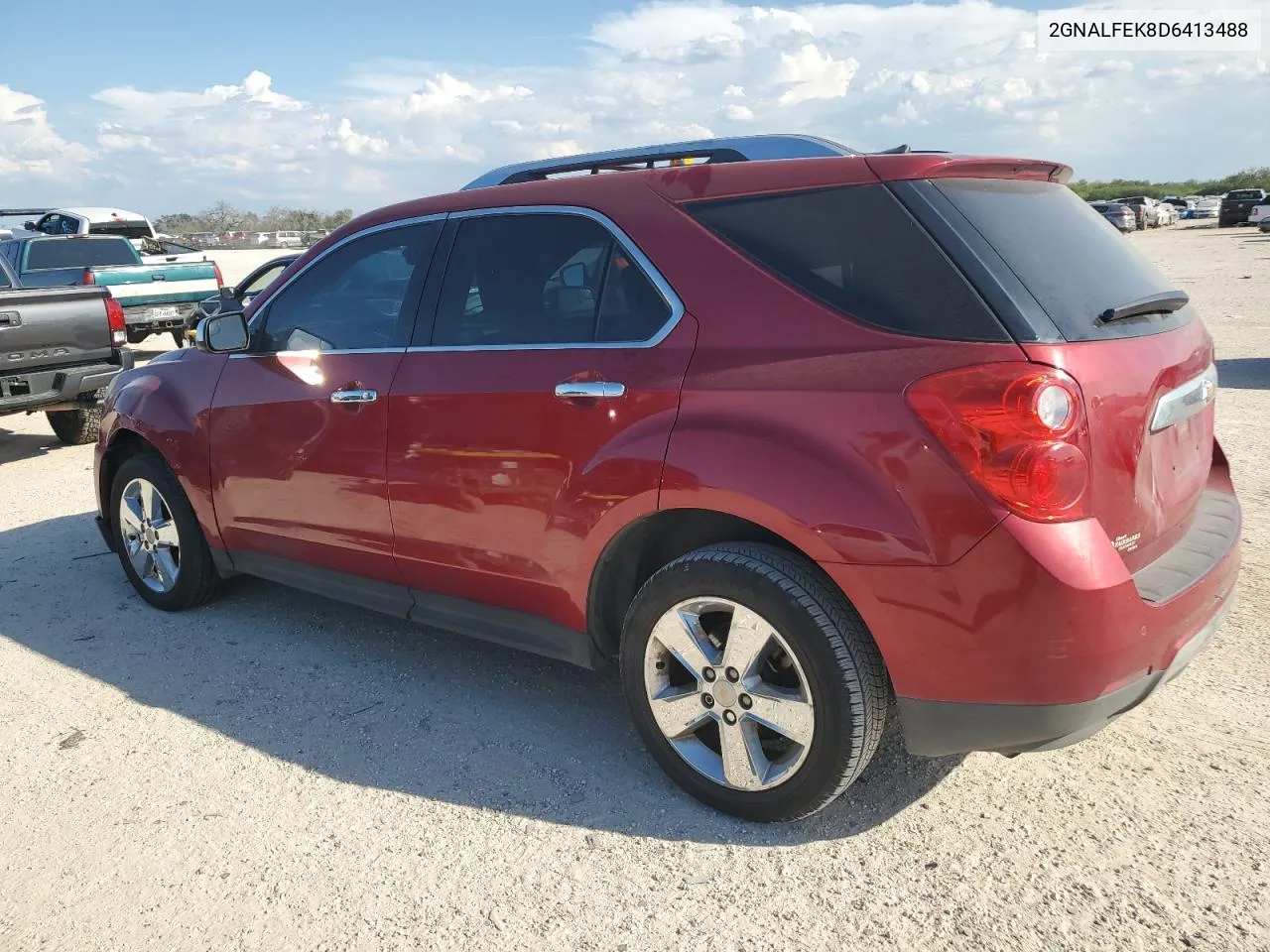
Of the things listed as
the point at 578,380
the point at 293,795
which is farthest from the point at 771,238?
the point at 293,795

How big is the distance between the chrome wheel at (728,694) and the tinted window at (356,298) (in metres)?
1.57

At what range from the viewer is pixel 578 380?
2.99 metres

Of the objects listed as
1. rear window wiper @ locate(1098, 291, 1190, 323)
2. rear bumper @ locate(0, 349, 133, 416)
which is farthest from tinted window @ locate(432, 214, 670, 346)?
rear bumper @ locate(0, 349, 133, 416)

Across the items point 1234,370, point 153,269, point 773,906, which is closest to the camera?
point 773,906

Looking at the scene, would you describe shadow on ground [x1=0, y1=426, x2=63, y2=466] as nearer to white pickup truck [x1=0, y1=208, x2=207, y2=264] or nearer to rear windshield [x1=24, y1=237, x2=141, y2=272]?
rear windshield [x1=24, y1=237, x2=141, y2=272]

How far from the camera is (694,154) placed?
3.34m

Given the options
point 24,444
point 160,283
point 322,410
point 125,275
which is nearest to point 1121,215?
point 160,283

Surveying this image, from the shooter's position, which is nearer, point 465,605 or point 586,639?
point 586,639

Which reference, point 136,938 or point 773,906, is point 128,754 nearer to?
point 136,938

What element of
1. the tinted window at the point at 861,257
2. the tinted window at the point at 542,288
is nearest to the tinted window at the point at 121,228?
the tinted window at the point at 542,288

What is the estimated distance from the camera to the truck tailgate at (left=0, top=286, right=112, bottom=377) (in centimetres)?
789

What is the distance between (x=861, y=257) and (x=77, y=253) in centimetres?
1491

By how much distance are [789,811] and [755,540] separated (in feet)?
2.51

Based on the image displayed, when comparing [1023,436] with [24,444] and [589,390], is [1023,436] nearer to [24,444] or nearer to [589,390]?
[589,390]
